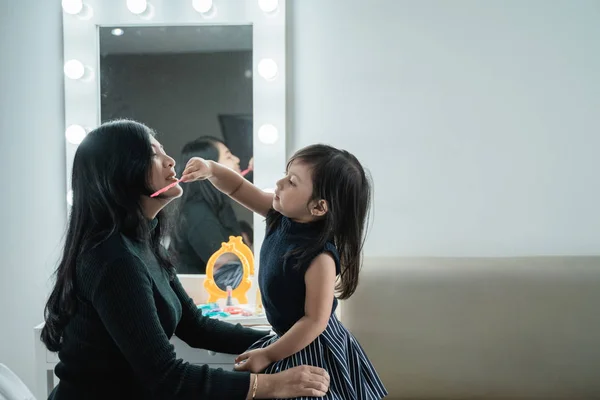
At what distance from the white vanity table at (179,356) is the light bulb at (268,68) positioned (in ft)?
2.76

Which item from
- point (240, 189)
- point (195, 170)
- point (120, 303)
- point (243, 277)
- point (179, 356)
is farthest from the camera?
point (243, 277)

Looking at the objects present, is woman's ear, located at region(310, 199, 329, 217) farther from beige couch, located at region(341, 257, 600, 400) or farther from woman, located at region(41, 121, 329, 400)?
beige couch, located at region(341, 257, 600, 400)

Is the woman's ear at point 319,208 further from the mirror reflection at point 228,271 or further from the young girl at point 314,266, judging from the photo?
the mirror reflection at point 228,271

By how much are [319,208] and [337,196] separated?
0.16ft

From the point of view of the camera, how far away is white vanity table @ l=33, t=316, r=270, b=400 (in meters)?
1.76

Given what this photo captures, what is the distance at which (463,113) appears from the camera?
1996mm

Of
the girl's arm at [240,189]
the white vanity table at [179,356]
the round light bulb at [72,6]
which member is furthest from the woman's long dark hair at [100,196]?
the round light bulb at [72,6]

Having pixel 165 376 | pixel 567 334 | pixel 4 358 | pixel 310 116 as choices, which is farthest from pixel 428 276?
pixel 4 358

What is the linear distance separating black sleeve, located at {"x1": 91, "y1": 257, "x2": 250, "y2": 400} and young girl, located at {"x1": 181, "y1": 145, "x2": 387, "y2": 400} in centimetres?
14

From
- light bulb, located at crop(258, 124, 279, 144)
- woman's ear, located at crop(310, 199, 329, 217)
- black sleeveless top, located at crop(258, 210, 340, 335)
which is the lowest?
black sleeveless top, located at crop(258, 210, 340, 335)

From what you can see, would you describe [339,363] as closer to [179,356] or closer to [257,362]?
[257,362]

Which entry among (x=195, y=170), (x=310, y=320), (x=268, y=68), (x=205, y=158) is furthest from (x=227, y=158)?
(x=310, y=320)

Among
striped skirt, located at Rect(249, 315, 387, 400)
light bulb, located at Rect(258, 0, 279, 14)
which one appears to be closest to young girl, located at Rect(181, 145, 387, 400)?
striped skirt, located at Rect(249, 315, 387, 400)

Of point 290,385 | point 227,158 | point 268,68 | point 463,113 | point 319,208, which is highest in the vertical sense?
point 268,68
